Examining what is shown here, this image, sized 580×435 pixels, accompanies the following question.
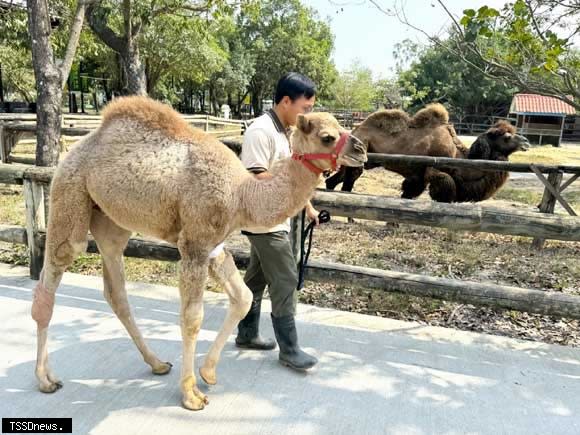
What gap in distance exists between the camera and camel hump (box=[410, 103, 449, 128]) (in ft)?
28.3

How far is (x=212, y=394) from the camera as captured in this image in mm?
2820

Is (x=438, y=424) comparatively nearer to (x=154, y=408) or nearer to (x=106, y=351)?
(x=154, y=408)

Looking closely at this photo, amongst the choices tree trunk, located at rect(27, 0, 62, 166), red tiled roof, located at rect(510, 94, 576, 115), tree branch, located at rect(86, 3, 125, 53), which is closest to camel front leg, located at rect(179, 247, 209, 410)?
tree trunk, located at rect(27, 0, 62, 166)

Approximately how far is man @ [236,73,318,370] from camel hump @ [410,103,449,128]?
6.19 meters

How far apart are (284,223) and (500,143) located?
652 centimetres

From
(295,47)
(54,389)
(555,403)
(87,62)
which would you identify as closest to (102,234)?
(54,389)

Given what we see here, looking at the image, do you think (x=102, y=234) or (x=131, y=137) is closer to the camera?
(x=131, y=137)

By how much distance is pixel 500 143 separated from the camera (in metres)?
8.24

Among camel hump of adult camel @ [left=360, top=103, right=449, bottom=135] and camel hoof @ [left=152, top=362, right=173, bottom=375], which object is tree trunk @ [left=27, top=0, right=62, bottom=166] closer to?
camel hoof @ [left=152, top=362, right=173, bottom=375]

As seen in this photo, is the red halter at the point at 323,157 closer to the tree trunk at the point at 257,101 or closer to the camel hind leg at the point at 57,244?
the camel hind leg at the point at 57,244

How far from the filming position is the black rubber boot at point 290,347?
305cm

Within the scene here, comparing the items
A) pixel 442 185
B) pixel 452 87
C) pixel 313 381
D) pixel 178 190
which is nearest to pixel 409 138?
pixel 442 185

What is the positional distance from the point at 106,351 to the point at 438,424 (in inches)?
85.2

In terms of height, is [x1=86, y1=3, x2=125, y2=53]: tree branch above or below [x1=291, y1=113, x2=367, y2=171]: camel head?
above
